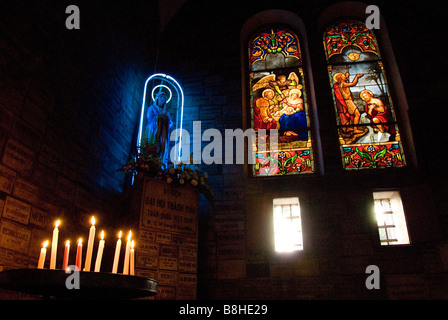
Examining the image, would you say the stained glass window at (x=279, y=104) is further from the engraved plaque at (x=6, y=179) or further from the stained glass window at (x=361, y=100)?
the engraved plaque at (x=6, y=179)

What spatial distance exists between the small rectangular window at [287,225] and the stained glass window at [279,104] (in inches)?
18.6

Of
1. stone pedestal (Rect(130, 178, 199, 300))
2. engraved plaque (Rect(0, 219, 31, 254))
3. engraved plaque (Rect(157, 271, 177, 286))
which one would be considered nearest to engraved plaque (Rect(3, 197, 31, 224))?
engraved plaque (Rect(0, 219, 31, 254))

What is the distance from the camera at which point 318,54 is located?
5.51 metres

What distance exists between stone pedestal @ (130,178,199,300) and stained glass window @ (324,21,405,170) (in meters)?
2.29

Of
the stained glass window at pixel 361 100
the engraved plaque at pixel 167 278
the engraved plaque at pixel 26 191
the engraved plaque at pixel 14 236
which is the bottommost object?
the engraved plaque at pixel 167 278

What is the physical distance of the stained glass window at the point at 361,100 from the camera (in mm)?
4836

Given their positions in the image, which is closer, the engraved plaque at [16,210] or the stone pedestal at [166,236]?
the engraved plaque at [16,210]

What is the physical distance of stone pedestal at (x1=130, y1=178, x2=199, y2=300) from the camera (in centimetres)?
341

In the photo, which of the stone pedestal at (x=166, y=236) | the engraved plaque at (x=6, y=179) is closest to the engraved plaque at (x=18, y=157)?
the engraved plaque at (x=6, y=179)

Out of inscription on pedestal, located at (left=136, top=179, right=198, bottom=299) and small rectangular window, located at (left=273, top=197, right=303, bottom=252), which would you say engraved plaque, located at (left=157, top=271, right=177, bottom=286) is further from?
small rectangular window, located at (left=273, top=197, right=303, bottom=252)

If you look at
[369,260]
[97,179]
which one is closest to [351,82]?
[369,260]

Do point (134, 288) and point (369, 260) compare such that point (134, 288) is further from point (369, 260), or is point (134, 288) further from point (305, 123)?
point (305, 123)

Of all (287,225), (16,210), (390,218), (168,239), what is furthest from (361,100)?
(16,210)

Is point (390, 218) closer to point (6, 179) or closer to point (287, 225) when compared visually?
point (287, 225)
